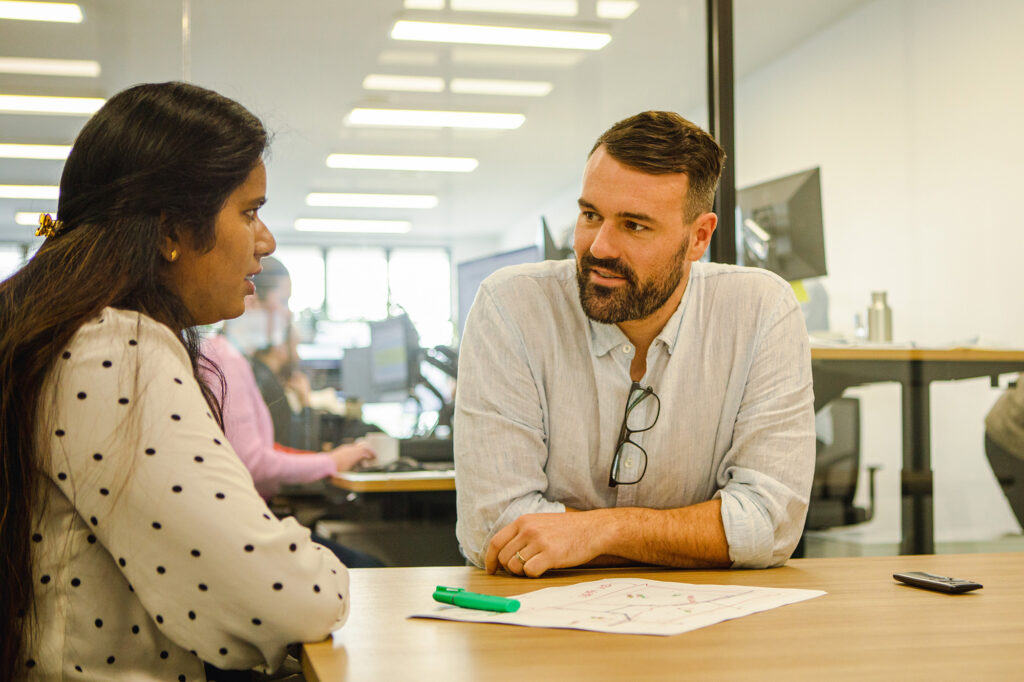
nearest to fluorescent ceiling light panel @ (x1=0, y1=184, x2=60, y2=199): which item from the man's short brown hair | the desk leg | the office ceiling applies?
the office ceiling

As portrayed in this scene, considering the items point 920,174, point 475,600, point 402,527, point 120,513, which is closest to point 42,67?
point 402,527

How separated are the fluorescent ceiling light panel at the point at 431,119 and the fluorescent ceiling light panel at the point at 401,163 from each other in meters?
0.12

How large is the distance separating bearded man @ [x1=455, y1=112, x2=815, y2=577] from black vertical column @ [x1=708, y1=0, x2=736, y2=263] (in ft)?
4.87

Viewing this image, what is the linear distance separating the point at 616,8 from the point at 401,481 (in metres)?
2.01

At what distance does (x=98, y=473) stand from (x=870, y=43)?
3.80 m

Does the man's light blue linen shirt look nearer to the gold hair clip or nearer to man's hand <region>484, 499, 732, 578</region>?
man's hand <region>484, 499, 732, 578</region>

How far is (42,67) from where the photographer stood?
307cm

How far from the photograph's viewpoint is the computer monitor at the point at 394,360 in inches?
136

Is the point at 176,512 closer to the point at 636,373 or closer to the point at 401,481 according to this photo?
the point at 636,373

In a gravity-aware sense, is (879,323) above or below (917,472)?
above

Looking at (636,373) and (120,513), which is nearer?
(120,513)

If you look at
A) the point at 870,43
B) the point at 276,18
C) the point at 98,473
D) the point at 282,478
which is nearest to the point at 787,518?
the point at 98,473

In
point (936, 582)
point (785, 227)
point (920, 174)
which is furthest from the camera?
point (920, 174)

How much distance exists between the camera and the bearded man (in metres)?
1.45
